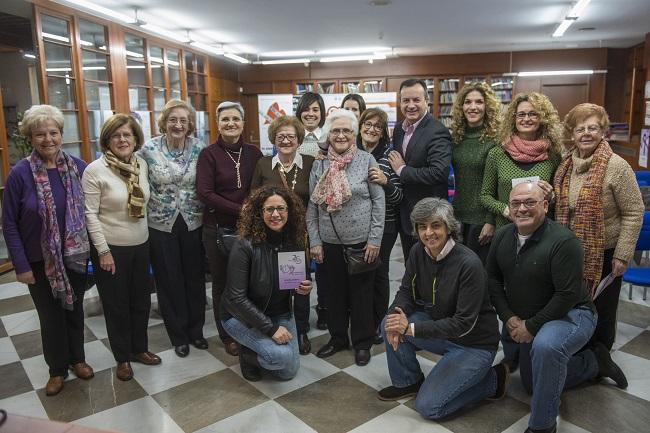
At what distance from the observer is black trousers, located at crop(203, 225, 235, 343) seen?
278 centimetres

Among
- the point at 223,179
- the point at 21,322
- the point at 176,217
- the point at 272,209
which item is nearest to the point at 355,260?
the point at 272,209

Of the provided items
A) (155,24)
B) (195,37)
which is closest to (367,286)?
(155,24)

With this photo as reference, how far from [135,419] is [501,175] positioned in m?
2.19

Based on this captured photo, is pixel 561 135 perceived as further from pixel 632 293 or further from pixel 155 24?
pixel 155 24

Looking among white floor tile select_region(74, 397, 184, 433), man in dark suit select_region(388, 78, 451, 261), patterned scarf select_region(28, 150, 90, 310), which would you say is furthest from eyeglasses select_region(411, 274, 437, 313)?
patterned scarf select_region(28, 150, 90, 310)

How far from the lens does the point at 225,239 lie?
269cm

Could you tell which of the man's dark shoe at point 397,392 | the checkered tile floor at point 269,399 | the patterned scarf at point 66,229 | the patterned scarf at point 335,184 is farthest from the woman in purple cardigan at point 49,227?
the man's dark shoe at point 397,392

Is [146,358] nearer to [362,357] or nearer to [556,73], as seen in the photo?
[362,357]

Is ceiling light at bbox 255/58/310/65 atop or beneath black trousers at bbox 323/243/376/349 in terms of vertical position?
atop

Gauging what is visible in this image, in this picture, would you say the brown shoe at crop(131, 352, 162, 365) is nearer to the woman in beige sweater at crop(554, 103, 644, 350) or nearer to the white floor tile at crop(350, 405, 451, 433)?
the white floor tile at crop(350, 405, 451, 433)

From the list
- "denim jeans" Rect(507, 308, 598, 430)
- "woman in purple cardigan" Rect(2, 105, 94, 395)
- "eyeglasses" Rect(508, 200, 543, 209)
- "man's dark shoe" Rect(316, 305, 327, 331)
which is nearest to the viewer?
"denim jeans" Rect(507, 308, 598, 430)

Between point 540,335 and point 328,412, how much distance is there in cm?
102

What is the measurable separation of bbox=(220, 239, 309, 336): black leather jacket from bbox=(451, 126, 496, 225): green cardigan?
42.5 inches

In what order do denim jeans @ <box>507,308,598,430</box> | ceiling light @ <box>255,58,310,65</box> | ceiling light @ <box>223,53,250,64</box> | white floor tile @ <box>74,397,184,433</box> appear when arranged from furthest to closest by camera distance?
ceiling light @ <box>255,58,310,65</box>, ceiling light @ <box>223,53,250,64</box>, white floor tile @ <box>74,397,184,433</box>, denim jeans @ <box>507,308,598,430</box>
